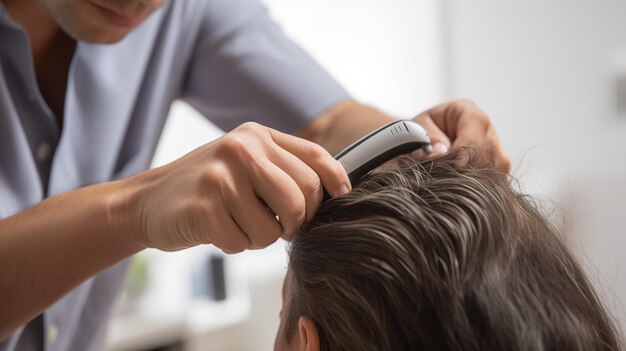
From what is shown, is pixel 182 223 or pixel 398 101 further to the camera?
pixel 398 101

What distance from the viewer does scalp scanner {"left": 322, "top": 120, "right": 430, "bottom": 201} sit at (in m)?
0.76

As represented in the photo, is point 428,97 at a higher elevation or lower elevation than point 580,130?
lower

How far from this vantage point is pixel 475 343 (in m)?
0.61

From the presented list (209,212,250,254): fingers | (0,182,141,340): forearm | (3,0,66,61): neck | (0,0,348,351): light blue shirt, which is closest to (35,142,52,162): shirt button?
(0,0,348,351): light blue shirt

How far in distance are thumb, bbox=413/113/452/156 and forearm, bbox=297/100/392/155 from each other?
0.12 metres

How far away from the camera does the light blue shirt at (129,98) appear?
1033 mm

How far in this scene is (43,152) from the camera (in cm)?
107

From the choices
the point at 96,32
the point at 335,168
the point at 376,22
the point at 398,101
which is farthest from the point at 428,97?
the point at 335,168

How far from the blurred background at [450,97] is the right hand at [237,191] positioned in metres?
1.77

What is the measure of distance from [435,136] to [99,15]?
47 centimetres

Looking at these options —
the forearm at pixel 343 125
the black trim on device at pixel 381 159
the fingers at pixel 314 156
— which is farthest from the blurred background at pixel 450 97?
the fingers at pixel 314 156

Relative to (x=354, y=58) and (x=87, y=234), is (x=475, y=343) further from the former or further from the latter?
(x=354, y=58)

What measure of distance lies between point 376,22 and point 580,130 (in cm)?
104

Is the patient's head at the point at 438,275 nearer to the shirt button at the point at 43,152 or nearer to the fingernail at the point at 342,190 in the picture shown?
the fingernail at the point at 342,190
